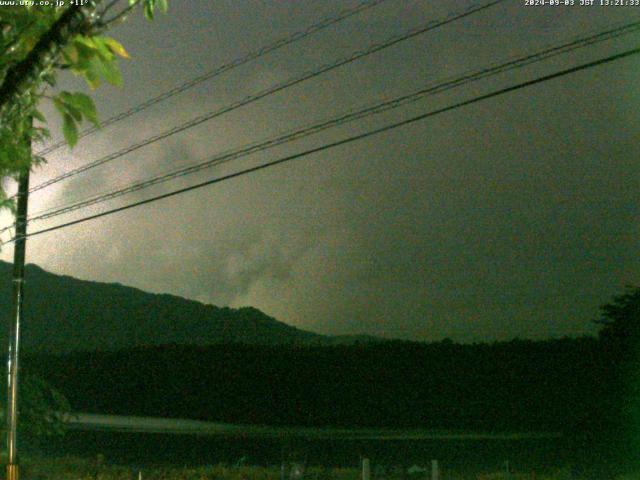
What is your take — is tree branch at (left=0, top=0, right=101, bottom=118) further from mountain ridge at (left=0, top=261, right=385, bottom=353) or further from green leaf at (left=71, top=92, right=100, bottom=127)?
mountain ridge at (left=0, top=261, right=385, bottom=353)

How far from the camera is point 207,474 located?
22391 millimetres

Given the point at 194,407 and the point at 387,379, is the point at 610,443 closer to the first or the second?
the point at 387,379

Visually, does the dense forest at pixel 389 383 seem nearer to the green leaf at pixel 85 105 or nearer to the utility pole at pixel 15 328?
the utility pole at pixel 15 328

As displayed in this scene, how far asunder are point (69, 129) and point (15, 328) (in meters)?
13.5

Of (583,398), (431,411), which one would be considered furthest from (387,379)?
(583,398)

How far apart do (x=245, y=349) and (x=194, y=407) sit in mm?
5433

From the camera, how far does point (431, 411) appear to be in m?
40.8

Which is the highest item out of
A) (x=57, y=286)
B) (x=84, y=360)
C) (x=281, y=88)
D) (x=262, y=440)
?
(x=57, y=286)

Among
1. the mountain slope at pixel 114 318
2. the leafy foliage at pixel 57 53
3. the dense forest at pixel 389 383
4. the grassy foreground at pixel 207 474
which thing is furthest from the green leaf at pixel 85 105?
the mountain slope at pixel 114 318

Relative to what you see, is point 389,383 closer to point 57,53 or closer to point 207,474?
point 207,474

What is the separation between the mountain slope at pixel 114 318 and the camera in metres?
123

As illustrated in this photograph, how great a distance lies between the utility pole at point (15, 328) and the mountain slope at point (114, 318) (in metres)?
92.8

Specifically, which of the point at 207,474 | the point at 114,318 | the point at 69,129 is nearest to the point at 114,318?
the point at 114,318

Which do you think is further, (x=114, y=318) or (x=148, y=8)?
(x=114, y=318)
